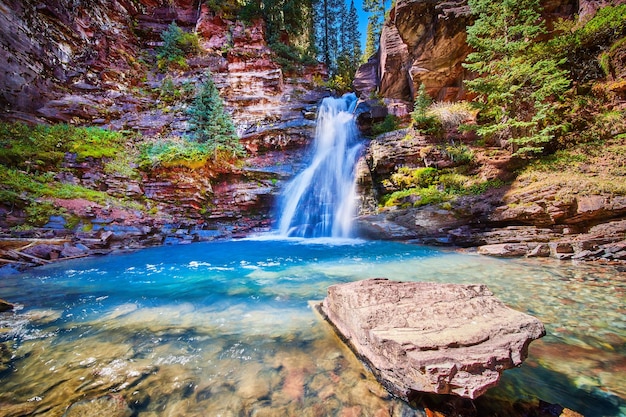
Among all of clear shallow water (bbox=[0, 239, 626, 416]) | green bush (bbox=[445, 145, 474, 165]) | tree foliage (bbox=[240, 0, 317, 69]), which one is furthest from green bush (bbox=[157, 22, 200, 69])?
green bush (bbox=[445, 145, 474, 165])

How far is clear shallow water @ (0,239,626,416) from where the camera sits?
2.13 meters

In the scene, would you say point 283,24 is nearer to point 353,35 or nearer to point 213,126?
point 353,35

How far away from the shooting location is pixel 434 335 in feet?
7.48

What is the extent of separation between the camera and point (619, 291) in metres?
4.42

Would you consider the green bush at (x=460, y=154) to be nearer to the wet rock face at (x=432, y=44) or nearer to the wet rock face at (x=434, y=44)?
the wet rock face at (x=432, y=44)

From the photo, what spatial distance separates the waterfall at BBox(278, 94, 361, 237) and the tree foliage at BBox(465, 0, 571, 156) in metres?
7.74

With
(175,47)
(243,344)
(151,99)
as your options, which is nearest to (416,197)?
(243,344)

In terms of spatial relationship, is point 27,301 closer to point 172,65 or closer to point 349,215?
point 349,215

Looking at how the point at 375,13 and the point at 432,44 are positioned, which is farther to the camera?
the point at 375,13

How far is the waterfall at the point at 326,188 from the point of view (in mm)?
15114

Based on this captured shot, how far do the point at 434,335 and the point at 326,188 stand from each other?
1496cm

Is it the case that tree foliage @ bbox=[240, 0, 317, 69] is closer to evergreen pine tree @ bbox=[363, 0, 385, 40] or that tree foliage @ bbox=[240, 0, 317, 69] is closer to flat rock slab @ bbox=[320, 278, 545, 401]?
evergreen pine tree @ bbox=[363, 0, 385, 40]

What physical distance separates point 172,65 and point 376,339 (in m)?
27.4

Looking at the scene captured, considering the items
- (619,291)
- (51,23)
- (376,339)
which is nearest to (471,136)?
(619,291)
